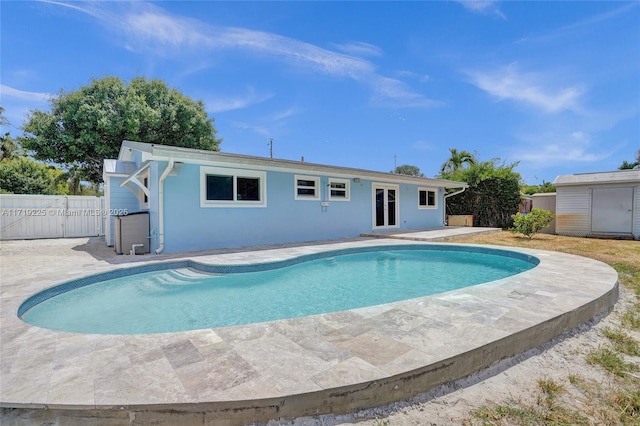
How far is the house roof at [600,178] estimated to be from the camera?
1168 cm

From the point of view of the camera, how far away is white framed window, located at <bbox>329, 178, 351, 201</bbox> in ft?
37.2

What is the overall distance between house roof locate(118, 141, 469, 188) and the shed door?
726 centimetres

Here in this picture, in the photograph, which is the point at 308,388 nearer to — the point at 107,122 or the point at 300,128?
the point at 107,122

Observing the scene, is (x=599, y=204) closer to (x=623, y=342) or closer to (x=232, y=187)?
(x=623, y=342)

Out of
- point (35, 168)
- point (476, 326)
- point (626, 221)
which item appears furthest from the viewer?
point (35, 168)

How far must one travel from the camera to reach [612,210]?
476 inches

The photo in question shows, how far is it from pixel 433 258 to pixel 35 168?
2578 centimetres

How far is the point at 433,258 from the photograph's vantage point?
848 centimetres

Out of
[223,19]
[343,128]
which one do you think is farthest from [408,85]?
[223,19]

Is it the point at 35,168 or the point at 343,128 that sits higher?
the point at 343,128

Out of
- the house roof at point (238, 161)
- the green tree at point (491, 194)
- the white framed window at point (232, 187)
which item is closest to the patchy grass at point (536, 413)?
the house roof at point (238, 161)

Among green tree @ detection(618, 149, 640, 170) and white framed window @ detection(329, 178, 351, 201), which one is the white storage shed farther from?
green tree @ detection(618, 149, 640, 170)

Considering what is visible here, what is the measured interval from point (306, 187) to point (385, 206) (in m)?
4.55

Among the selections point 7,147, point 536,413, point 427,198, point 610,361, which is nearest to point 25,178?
point 7,147
